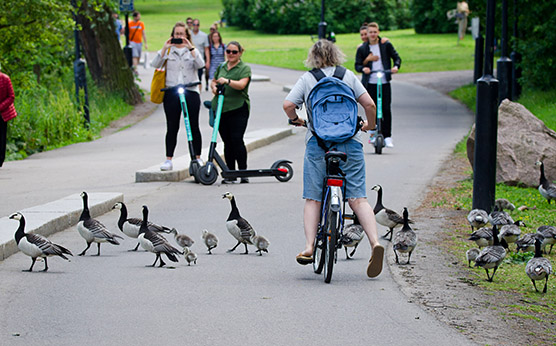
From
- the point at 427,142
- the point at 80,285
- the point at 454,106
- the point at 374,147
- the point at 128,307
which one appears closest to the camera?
the point at 128,307

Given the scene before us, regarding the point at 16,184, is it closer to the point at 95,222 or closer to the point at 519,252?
the point at 95,222

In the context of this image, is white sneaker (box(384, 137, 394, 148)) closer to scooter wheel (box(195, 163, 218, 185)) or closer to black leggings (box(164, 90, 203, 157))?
black leggings (box(164, 90, 203, 157))

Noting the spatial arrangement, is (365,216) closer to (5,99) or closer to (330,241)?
(330,241)

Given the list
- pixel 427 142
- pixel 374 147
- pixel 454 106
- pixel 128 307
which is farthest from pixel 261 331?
pixel 454 106

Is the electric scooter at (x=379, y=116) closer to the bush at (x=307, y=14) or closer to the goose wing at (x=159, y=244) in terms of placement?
the goose wing at (x=159, y=244)

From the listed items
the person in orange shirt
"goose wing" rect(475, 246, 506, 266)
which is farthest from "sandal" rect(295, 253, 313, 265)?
the person in orange shirt

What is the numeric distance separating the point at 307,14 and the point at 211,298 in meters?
64.4

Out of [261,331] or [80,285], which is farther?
[80,285]

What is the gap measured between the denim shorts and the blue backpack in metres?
0.16

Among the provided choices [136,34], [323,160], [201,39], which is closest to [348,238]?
[323,160]

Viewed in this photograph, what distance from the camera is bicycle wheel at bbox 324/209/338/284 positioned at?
7172 mm

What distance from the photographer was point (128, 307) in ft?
22.1

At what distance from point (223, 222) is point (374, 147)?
6.98 meters

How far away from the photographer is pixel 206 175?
13211 millimetres
